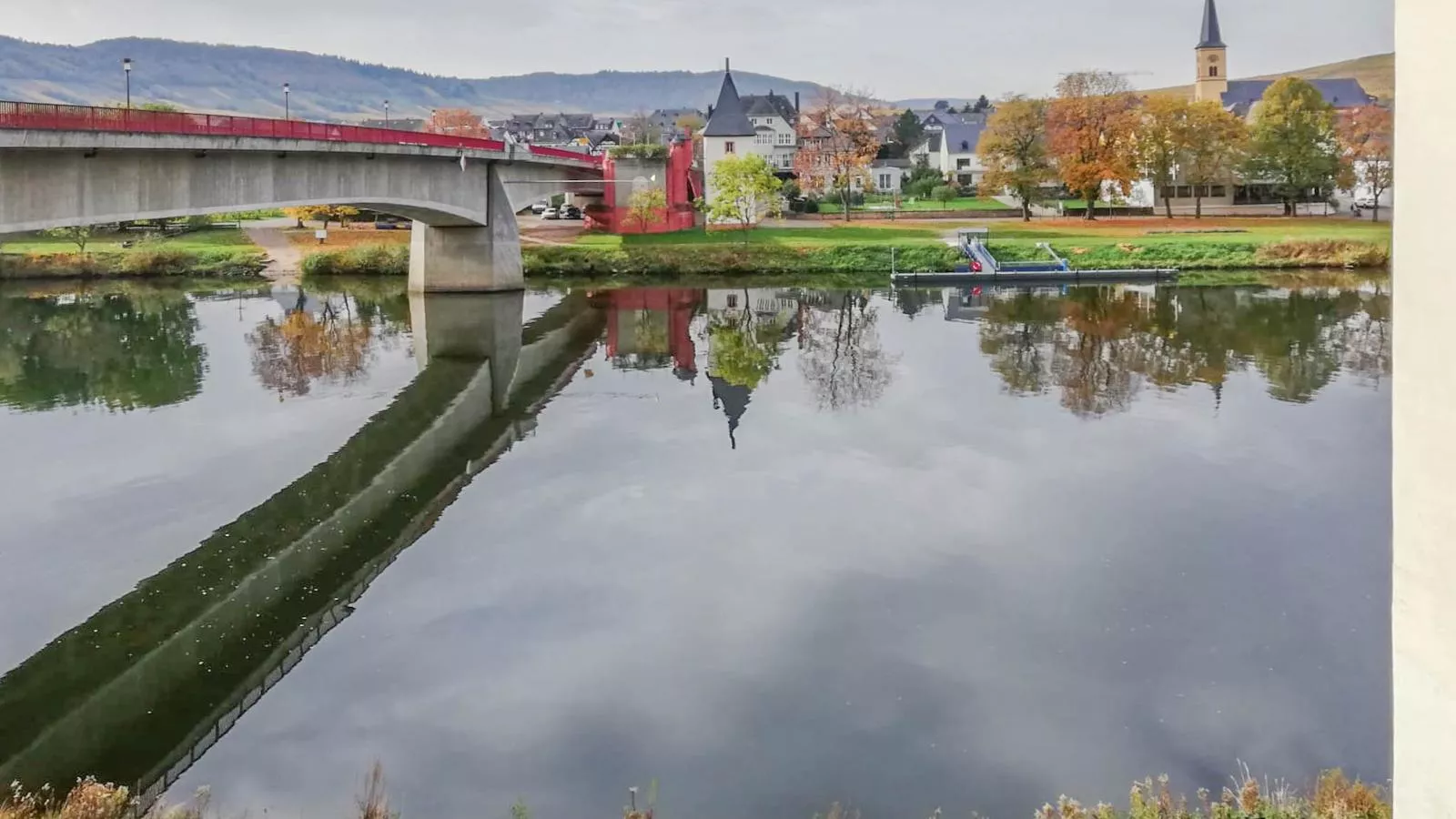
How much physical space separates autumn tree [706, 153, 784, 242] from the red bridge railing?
28.0m

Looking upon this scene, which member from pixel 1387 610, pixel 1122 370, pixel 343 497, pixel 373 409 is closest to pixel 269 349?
pixel 373 409

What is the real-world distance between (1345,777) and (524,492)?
13835mm

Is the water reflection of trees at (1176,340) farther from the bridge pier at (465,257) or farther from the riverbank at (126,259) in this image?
the riverbank at (126,259)

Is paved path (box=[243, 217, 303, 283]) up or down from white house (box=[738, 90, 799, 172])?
down

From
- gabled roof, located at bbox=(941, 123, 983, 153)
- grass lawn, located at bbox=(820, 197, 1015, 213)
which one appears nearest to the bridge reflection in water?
grass lawn, located at bbox=(820, 197, 1015, 213)

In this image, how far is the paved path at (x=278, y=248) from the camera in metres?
63.7

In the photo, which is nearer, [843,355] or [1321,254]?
[843,355]

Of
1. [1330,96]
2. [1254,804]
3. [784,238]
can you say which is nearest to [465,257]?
[784,238]

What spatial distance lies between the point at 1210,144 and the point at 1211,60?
142 ft

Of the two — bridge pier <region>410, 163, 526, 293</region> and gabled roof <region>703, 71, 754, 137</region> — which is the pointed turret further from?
bridge pier <region>410, 163, 526, 293</region>

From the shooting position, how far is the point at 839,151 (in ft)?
275

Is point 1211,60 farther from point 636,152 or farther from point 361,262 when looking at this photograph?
point 361,262

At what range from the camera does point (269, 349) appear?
37.8 meters

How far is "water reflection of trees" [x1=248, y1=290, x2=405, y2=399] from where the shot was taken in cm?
3334
